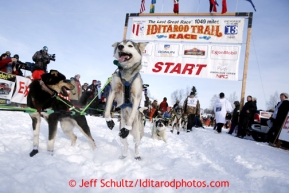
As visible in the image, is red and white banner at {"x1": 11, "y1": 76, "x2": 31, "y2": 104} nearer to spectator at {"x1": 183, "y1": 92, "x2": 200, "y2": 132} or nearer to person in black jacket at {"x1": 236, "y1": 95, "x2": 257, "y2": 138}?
spectator at {"x1": 183, "y1": 92, "x2": 200, "y2": 132}

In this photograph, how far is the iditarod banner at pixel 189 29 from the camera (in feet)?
29.0

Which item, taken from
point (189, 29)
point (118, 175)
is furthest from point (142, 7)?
point (118, 175)

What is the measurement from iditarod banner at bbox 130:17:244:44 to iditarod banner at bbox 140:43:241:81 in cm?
38

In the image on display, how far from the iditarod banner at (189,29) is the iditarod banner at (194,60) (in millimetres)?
379

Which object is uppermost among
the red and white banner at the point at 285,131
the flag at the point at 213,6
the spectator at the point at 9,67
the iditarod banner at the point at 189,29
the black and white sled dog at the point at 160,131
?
the flag at the point at 213,6

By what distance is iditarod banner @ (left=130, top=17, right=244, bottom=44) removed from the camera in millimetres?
8844

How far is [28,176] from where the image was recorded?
186cm

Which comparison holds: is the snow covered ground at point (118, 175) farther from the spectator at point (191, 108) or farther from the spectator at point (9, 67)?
the spectator at point (191, 108)

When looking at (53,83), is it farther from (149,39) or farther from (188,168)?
(149,39)

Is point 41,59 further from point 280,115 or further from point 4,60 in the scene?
point 280,115

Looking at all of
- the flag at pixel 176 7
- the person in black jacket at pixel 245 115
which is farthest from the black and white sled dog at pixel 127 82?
the flag at pixel 176 7

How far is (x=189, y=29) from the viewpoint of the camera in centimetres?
946

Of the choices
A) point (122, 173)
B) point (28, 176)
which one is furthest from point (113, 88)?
point (28, 176)

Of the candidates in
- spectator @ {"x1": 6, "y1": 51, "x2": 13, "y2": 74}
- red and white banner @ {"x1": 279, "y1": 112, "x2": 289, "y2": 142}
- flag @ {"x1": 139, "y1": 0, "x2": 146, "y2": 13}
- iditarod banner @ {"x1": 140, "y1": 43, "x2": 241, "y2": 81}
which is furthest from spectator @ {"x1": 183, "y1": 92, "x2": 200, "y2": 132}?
spectator @ {"x1": 6, "y1": 51, "x2": 13, "y2": 74}
